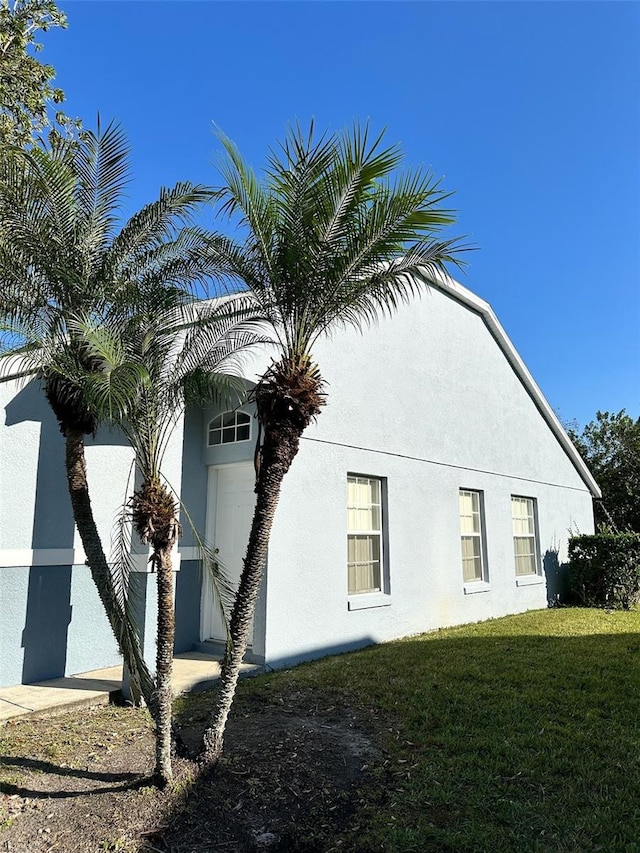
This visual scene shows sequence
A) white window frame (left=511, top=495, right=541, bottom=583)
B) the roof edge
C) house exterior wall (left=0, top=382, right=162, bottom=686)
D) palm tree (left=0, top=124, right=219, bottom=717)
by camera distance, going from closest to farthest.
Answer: palm tree (left=0, top=124, right=219, bottom=717), house exterior wall (left=0, top=382, right=162, bottom=686), the roof edge, white window frame (left=511, top=495, right=541, bottom=583)

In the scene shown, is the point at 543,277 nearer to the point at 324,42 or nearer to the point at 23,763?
the point at 324,42

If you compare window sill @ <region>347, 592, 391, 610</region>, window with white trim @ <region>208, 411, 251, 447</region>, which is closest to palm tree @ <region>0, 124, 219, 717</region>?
window with white trim @ <region>208, 411, 251, 447</region>

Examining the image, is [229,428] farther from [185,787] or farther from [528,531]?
[528,531]

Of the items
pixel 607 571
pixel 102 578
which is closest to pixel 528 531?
pixel 607 571

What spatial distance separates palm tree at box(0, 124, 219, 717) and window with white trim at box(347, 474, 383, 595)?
510 centimetres

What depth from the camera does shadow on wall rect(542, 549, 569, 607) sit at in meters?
14.6

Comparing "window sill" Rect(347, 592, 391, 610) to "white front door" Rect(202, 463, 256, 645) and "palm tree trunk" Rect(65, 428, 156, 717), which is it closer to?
"white front door" Rect(202, 463, 256, 645)

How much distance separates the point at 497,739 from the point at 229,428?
5.67 metres

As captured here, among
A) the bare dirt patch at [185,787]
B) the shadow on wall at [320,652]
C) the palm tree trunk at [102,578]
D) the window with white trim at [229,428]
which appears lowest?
the bare dirt patch at [185,787]

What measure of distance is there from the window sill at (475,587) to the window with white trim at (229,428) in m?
5.81

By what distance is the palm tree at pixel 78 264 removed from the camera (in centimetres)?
467

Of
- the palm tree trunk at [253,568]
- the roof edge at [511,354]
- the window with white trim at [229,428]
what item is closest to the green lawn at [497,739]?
the palm tree trunk at [253,568]

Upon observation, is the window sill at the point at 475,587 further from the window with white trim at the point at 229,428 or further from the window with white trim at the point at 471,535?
the window with white trim at the point at 229,428

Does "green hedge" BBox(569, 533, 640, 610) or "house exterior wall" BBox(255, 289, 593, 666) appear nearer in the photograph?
"house exterior wall" BBox(255, 289, 593, 666)
